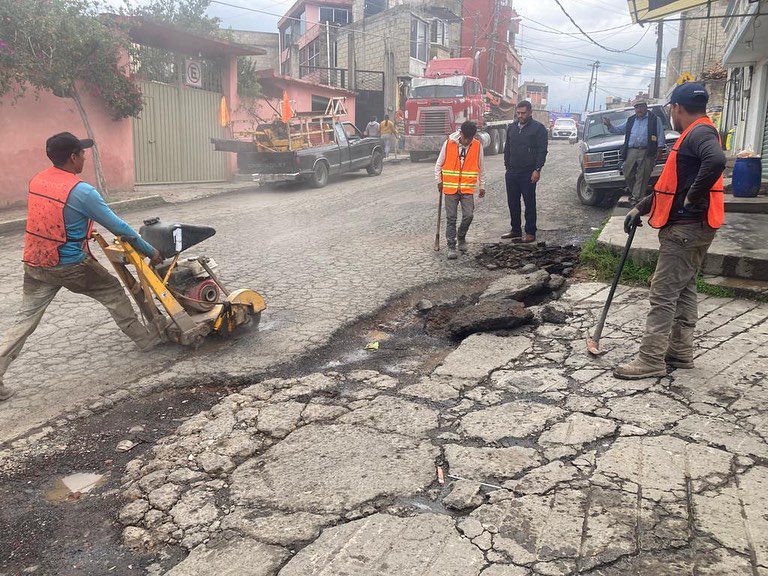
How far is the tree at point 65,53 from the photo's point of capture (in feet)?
34.8

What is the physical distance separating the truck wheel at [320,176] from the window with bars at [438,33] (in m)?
20.9

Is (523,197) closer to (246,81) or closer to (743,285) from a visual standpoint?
(743,285)

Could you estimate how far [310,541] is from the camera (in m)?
2.53

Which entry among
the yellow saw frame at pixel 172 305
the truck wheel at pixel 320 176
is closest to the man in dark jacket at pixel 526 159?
the yellow saw frame at pixel 172 305

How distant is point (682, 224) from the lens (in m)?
3.92

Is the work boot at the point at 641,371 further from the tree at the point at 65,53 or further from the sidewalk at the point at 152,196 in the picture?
the tree at the point at 65,53

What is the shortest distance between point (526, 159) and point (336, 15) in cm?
3067

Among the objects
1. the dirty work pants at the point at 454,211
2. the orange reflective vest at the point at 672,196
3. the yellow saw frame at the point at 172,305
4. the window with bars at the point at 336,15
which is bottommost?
the yellow saw frame at the point at 172,305

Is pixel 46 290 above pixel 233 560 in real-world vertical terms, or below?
above

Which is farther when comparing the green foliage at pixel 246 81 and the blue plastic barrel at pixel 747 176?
the green foliage at pixel 246 81

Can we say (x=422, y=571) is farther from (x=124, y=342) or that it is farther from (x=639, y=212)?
(x=124, y=342)

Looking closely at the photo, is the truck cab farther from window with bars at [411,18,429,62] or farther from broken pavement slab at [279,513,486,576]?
broken pavement slab at [279,513,486,576]

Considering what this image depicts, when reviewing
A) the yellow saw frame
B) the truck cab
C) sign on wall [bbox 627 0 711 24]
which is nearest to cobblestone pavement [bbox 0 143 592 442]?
the yellow saw frame

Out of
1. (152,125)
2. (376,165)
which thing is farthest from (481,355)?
(376,165)
